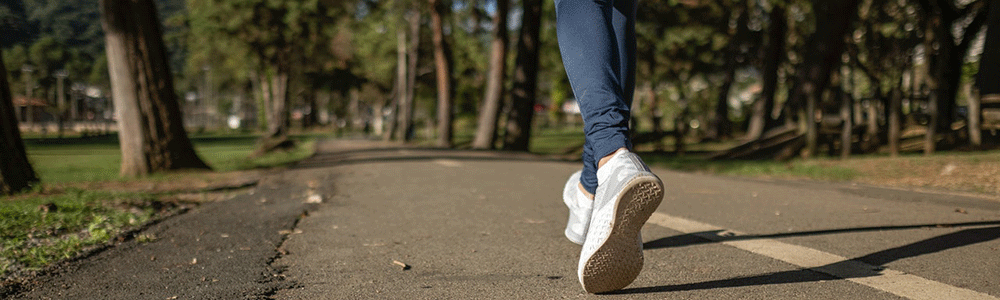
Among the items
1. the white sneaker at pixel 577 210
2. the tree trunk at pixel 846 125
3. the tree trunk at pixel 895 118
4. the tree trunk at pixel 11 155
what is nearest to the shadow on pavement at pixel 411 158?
the tree trunk at pixel 11 155

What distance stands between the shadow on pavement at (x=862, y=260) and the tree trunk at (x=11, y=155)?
20.9 feet

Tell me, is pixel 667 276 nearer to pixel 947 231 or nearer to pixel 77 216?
pixel 947 231

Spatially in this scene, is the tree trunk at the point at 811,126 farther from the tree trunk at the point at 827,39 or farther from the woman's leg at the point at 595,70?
the woman's leg at the point at 595,70

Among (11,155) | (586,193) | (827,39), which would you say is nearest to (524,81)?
(827,39)

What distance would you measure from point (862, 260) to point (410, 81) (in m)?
29.9

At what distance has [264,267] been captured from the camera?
285 cm

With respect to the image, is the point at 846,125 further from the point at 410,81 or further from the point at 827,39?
the point at 410,81

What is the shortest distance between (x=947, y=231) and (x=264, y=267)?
3.09 m

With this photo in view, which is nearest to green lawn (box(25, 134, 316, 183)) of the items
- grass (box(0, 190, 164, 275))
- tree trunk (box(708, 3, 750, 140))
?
grass (box(0, 190, 164, 275))

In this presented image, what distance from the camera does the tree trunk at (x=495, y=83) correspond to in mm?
20388

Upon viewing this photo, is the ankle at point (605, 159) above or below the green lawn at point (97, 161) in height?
above

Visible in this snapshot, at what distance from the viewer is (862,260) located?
2783 mm

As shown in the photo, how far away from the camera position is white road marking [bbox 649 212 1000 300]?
225 centimetres

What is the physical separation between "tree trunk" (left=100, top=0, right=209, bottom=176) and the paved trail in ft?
18.0
